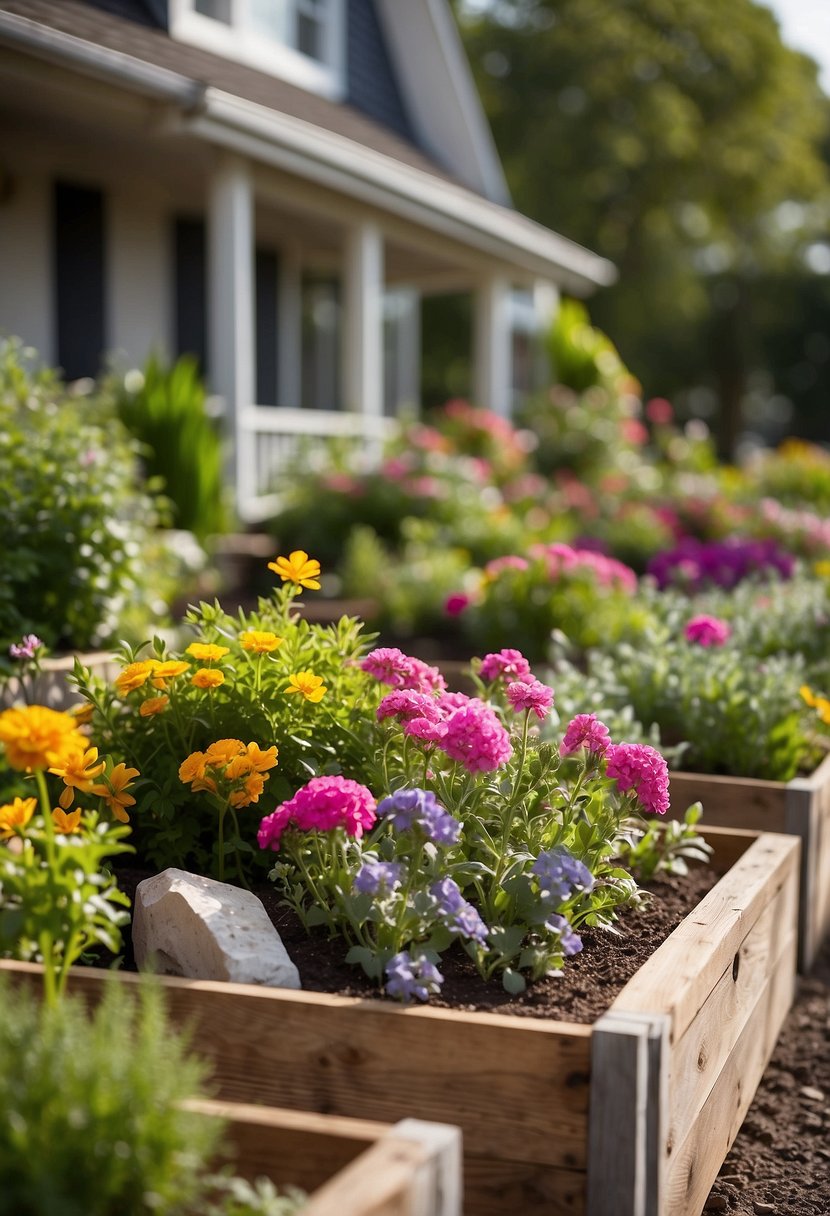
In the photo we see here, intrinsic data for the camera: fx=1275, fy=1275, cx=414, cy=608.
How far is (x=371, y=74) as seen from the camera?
41.7 feet

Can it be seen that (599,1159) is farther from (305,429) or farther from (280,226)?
(280,226)

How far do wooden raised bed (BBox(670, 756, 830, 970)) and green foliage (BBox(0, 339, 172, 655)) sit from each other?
202 centimetres

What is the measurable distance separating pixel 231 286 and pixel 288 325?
480 centimetres

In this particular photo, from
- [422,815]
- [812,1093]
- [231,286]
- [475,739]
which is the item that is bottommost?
[812,1093]

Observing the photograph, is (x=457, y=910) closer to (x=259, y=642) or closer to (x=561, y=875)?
(x=561, y=875)

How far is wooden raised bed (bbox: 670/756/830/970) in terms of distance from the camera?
3.71m

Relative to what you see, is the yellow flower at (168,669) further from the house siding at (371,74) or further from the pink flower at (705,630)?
the house siding at (371,74)

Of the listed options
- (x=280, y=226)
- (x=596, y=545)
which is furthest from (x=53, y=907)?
(x=280, y=226)

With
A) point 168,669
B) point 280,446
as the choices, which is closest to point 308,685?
point 168,669

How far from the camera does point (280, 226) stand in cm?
1162

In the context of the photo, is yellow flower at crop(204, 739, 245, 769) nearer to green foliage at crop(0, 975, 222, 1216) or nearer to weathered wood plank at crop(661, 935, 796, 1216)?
green foliage at crop(0, 975, 222, 1216)

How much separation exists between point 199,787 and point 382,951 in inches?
21.6

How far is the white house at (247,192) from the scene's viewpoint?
7.31 metres

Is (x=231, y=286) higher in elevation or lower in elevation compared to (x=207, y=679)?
higher
